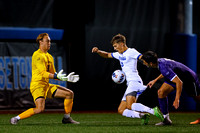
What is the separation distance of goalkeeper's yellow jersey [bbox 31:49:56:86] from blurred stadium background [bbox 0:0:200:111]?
5298mm

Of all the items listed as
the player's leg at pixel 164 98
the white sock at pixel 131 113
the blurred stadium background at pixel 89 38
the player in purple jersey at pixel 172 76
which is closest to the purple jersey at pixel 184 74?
the player in purple jersey at pixel 172 76

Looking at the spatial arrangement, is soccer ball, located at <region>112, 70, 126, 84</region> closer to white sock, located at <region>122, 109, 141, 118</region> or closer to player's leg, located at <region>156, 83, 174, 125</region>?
white sock, located at <region>122, 109, 141, 118</region>

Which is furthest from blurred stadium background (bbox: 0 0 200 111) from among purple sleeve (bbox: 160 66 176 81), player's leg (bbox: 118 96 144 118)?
purple sleeve (bbox: 160 66 176 81)

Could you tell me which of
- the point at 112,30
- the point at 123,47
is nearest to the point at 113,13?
the point at 112,30

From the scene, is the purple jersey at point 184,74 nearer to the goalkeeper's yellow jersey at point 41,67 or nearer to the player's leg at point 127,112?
the player's leg at point 127,112

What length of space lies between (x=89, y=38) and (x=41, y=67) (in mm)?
6150

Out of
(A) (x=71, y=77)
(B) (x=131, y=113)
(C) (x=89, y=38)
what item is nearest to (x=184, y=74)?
(B) (x=131, y=113)

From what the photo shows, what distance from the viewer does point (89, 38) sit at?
46.7ft

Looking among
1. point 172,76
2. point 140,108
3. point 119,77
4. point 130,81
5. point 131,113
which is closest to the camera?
point 172,76

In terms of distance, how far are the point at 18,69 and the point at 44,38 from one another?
Result: 212 inches

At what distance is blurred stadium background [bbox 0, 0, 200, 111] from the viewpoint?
539 inches

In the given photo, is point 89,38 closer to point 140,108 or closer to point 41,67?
point 41,67

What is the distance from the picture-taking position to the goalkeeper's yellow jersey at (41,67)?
821cm

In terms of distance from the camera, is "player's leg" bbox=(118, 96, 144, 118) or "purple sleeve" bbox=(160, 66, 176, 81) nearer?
"purple sleeve" bbox=(160, 66, 176, 81)
